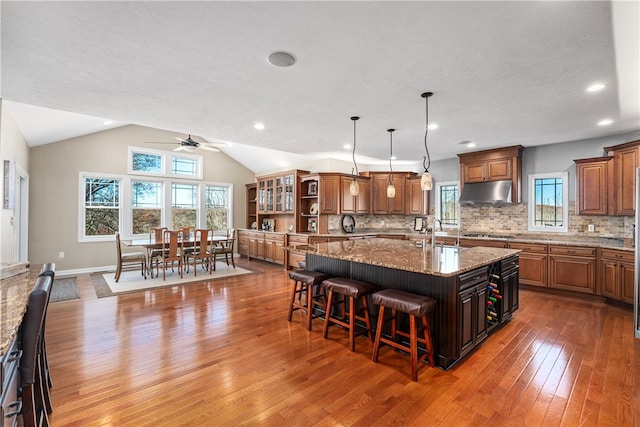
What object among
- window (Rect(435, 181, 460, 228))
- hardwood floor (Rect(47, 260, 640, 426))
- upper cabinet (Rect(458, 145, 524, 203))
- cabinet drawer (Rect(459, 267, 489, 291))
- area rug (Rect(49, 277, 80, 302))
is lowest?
A: hardwood floor (Rect(47, 260, 640, 426))

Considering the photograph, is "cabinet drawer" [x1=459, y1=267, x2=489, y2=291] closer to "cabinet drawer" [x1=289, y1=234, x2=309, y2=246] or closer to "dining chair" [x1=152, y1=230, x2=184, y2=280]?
"cabinet drawer" [x1=289, y1=234, x2=309, y2=246]

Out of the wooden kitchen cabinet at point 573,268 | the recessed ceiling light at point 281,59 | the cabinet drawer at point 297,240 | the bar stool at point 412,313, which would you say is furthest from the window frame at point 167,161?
the wooden kitchen cabinet at point 573,268

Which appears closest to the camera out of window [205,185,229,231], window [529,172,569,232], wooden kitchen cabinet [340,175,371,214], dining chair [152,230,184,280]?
window [529,172,569,232]

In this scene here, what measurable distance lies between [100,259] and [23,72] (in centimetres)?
507

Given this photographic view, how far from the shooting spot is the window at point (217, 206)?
8203 mm

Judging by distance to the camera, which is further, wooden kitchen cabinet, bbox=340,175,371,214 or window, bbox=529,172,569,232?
wooden kitchen cabinet, bbox=340,175,371,214

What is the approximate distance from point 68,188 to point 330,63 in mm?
6499

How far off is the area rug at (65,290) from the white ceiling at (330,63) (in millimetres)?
2661

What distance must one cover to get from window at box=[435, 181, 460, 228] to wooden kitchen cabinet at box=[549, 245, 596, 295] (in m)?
1.98

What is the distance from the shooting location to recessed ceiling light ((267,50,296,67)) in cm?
228

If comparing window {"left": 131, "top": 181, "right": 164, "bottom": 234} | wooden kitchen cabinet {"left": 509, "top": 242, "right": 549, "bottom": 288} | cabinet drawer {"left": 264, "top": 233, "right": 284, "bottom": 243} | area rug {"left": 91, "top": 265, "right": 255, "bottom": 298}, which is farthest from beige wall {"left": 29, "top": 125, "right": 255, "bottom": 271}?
wooden kitchen cabinet {"left": 509, "top": 242, "right": 549, "bottom": 288}

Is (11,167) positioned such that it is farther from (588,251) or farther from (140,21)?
(588,251)

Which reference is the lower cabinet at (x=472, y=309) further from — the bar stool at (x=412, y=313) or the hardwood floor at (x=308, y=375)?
the bar stool at (x=412, y=313)

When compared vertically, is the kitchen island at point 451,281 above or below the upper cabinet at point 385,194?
below
